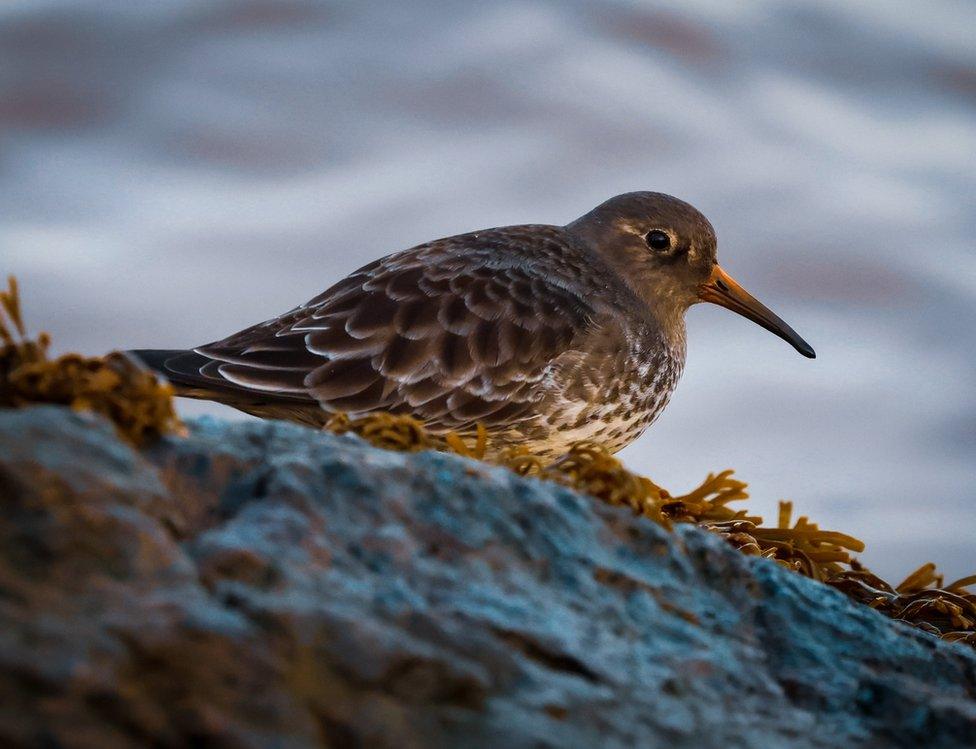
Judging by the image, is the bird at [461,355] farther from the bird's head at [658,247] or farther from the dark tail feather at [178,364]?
the bird's head at [658,247]

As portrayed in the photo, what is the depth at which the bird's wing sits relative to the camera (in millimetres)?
5453

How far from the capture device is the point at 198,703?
74.1 inches

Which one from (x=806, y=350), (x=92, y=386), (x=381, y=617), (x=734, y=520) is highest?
(x=806, y=350)

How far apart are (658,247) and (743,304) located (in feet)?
2.27

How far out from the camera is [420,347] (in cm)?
555

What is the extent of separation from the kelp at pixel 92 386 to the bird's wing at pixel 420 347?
2929mm

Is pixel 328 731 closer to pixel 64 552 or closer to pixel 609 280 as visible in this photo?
pixel 64 552

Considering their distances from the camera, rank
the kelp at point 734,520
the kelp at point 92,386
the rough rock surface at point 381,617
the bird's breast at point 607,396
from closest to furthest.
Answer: the rough rock surface at point 381,617 < the kelp at point 92,386 < the kelp at point 734,520 < the bird's breast at point 607,396

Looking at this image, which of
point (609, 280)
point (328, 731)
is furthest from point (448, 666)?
point (609, 280)

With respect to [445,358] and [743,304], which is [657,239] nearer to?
[743,304]

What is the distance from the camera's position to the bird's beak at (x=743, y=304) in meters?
6.93

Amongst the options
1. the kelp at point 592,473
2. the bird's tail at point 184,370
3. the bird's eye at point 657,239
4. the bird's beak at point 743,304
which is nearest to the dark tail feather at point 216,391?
the bird's tail at point 184,370

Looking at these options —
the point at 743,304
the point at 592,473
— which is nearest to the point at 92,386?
the point at 592,473

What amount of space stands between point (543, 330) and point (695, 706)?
3.33m
